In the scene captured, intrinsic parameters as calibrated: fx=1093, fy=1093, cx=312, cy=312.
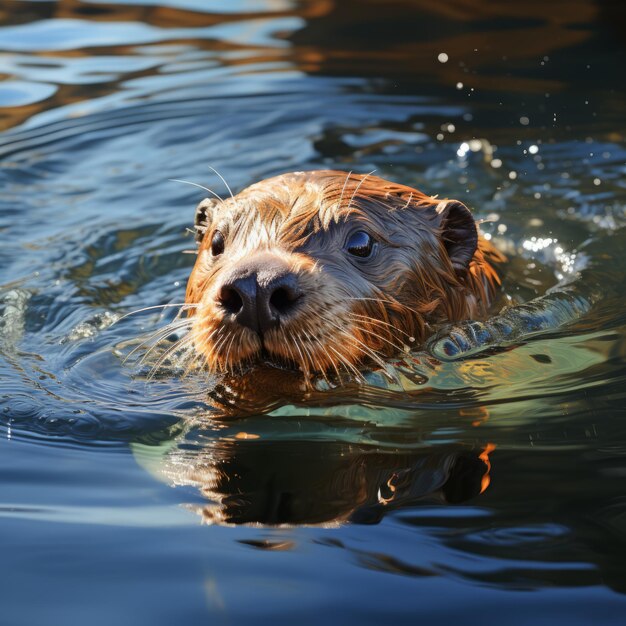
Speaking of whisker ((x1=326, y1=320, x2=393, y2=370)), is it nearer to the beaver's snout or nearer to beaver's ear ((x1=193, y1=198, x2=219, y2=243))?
the beaver's snout

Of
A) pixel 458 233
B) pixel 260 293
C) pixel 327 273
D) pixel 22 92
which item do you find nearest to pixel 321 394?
pixel 327 273

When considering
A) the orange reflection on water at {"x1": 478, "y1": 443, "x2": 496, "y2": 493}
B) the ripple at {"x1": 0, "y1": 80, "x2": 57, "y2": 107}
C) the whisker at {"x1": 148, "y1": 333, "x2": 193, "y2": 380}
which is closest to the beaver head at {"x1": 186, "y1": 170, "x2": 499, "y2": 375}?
the whisker at {"x1": 148, "y1": 333, "x2": 193, "y2": 380}

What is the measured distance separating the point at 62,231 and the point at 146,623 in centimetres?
560

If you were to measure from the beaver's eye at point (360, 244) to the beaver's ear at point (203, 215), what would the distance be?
1022mm

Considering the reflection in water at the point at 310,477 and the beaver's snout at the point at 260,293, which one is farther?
the beaver's snout at the point at 260,293

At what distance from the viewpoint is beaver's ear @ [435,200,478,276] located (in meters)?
5.95

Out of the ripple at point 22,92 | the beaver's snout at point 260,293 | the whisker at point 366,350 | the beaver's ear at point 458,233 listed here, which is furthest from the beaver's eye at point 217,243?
the ripple at point 22,92

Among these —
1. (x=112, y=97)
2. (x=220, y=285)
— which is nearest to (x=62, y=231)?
(x=112, y=97)

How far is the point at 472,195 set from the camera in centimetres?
897

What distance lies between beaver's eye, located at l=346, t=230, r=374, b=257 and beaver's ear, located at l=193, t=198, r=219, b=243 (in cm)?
102

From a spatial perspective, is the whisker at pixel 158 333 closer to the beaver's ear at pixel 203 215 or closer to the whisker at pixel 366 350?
the beaver's ear at pixel 203 215

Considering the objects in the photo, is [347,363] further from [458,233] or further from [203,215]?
[203,215]

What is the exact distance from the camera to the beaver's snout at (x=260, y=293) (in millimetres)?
4578

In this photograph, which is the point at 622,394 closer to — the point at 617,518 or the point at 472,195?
the point at 617,518
